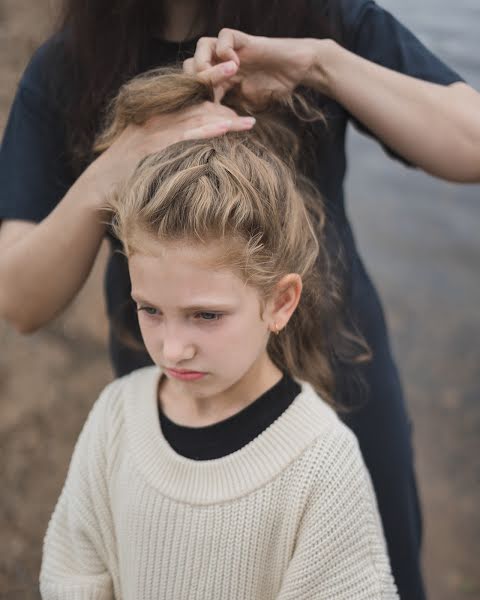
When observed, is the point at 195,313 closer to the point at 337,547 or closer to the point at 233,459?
the point at 233,459

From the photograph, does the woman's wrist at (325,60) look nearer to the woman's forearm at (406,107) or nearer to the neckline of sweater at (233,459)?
the woman's forearm at (406,107)

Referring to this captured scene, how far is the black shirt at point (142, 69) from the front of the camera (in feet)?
4.61

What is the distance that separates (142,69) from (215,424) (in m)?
0.62

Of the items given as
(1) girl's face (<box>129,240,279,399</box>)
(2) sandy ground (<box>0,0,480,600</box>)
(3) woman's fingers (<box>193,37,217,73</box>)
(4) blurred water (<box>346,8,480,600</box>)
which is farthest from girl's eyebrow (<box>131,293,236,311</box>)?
(4) blurred water (<box>346,8,480,600</box>)

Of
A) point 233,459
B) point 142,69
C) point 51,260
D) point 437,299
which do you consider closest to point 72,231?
point 51,260

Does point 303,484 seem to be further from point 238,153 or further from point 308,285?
point 238,153

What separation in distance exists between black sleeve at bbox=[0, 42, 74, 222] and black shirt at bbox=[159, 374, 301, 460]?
1.62 feet

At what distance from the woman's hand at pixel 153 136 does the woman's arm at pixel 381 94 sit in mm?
85

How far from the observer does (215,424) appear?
1262 mm

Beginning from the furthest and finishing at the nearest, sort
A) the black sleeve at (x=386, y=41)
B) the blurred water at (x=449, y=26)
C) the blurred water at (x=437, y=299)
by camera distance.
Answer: the blurred water at (x=449, y=26) → the blurred water at (x=437, y=299) → the black sleeve at (x=386, y=41)

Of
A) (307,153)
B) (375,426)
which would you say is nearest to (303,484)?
(375,426)

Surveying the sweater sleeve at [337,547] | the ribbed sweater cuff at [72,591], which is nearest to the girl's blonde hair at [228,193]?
the sweater sleeve at [337,547]

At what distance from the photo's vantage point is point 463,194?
4.71 metres

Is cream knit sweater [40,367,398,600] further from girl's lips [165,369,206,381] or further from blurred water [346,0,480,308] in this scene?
blurred water [346,0,480,308]
